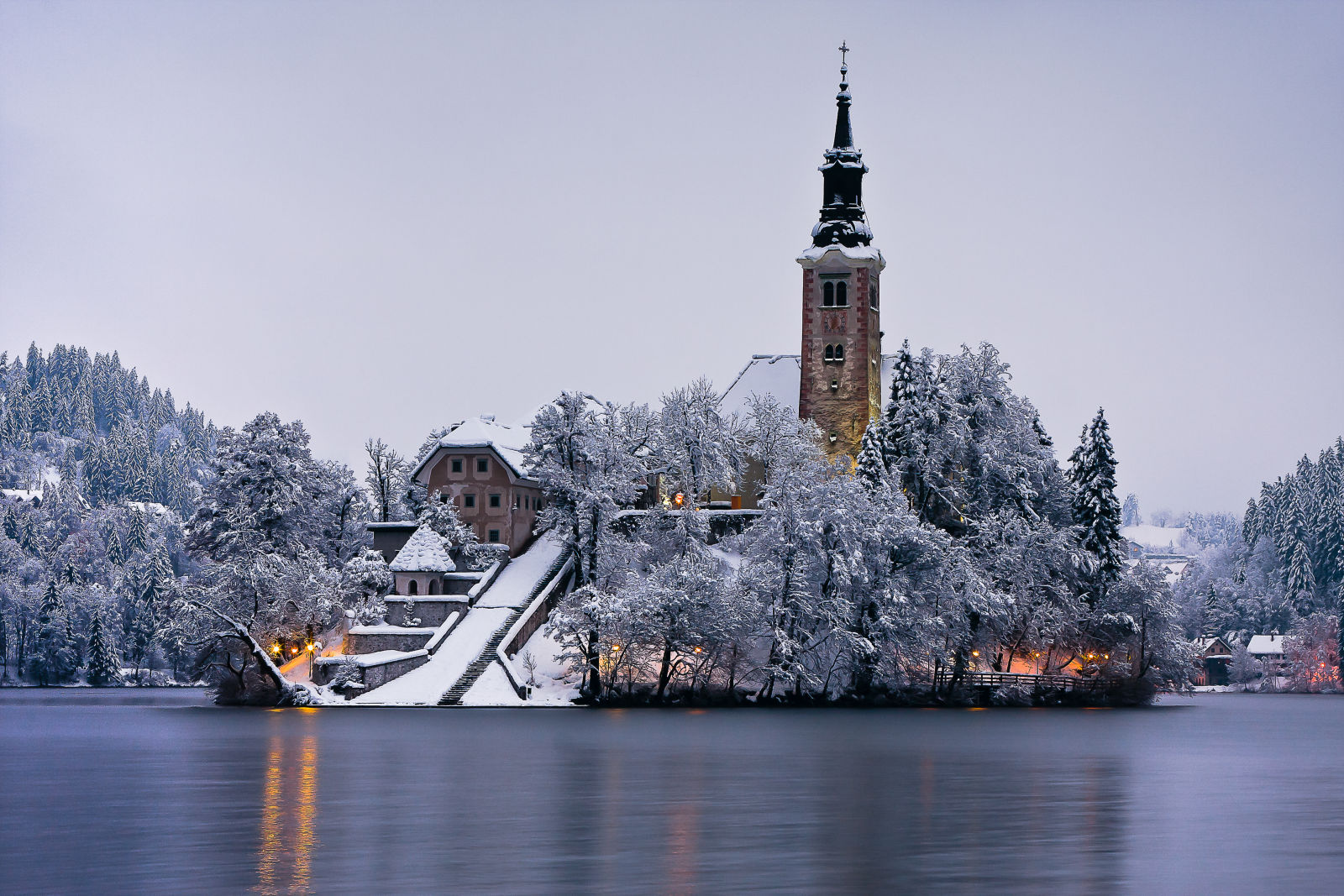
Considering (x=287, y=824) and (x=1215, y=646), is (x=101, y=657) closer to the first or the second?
(x=1215, y=646)

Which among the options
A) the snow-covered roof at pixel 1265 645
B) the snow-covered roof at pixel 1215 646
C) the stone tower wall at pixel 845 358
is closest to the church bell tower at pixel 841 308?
the stone tower wall at pixel 845 358

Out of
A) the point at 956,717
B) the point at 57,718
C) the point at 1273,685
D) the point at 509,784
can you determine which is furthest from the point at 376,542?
the point at 1273,685

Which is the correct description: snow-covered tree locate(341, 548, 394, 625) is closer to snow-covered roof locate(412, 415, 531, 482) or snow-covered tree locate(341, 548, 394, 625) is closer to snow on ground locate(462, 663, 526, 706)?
snow on ground locate(462, 663, 526, 706)

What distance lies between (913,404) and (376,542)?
34.0 m

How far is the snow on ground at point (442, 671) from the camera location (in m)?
79.5

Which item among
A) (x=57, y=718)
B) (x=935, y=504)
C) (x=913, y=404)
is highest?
(x=913, y=404)

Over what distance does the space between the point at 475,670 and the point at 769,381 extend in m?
36.1

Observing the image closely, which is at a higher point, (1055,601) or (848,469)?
(848,469)

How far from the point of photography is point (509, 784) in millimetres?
39062

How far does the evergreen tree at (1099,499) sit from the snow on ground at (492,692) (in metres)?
32.1

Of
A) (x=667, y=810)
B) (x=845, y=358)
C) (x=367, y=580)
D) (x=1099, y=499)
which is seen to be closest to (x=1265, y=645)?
(x=845, y=358)

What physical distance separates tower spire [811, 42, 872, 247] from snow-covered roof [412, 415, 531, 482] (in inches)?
982

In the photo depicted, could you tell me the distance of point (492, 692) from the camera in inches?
3130

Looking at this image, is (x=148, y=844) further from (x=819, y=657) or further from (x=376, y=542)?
(x=376, y=542)
